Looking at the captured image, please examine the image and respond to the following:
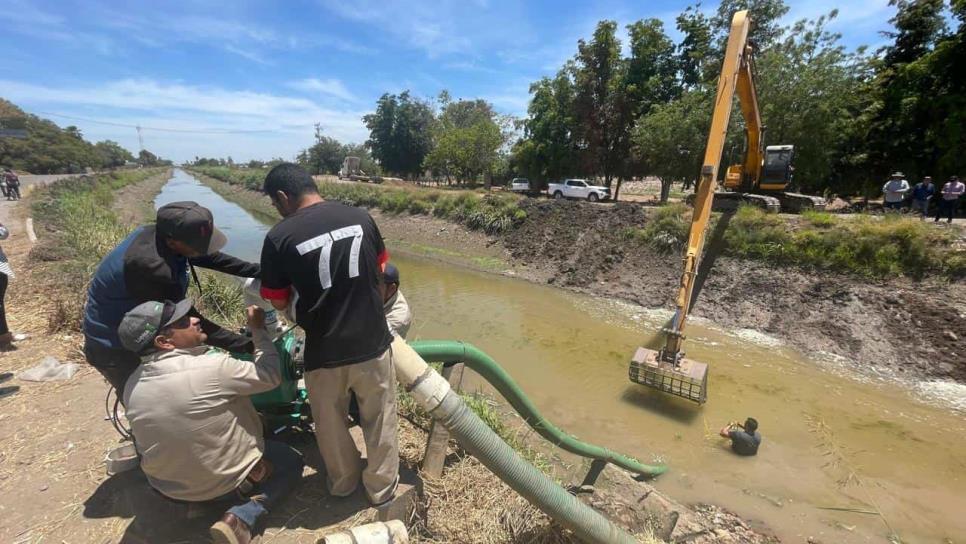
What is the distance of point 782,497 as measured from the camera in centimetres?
423

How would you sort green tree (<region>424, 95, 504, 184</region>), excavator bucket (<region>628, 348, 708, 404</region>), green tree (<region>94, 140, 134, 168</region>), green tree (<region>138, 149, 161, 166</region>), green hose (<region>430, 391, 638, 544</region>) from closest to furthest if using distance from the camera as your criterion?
1. green hose (<region>430, 391, 638, 544</region>)
2. excavator bucket (<region>628, 348, 708, 404</region>)
3. green tree (<region>424, 95, 504, 184</region>)
4. green tree (<region>94, 140, 134, 168</region>)
5. green tree (<region>138, 149, 161, 166</region>)

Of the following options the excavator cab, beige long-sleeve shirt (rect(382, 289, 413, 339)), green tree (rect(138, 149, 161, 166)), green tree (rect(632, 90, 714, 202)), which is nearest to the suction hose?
beige long-sleeve shirt (rect(382, 289, 413, 339))

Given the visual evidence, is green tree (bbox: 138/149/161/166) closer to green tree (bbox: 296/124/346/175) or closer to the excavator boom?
green tree (bbox: 296/124/346/175)

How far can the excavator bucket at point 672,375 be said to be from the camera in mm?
5379

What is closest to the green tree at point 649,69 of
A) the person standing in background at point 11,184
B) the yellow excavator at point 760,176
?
the yellow excavator at point 760,176

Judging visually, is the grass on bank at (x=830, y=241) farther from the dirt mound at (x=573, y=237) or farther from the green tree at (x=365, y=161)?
the green tree at (x=365, y=161)

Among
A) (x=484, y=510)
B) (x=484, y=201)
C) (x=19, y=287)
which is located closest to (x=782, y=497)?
(x=484, y=510)

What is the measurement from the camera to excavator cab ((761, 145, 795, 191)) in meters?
10.6

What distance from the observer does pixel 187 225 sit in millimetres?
2289

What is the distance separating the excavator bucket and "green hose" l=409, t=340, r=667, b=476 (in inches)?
69.5

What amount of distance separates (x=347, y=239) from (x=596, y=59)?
71.3 feet

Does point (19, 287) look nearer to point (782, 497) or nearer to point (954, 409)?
point (782, 497)

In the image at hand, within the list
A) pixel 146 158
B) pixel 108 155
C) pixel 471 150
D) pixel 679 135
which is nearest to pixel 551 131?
pixel 679 135

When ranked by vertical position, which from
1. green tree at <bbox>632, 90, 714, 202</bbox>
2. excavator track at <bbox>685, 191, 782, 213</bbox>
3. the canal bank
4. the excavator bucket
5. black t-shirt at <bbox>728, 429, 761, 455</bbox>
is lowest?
black t-shirt at <bbox>728, 429, 761, 455</bbox>
